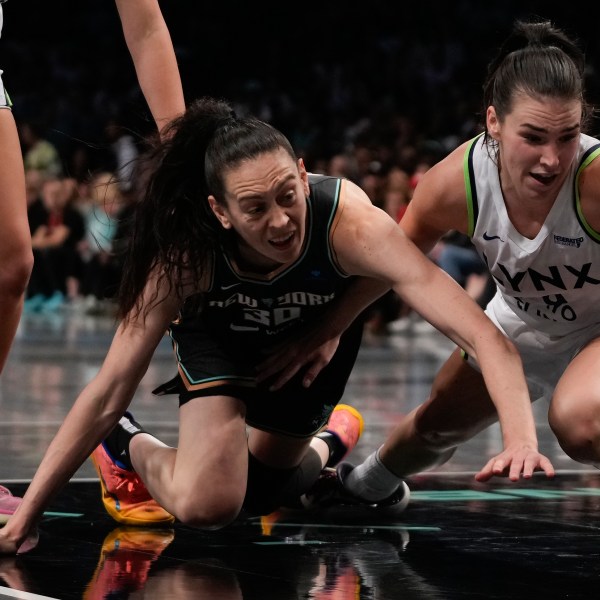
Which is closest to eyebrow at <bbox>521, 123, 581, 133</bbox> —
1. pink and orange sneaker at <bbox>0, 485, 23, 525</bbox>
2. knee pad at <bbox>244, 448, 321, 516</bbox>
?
knee pad at <bbox>244, 448, 321, 516</bbox>

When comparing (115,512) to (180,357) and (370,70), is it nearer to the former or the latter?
(180,357)

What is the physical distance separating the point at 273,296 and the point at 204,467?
470 millimetres

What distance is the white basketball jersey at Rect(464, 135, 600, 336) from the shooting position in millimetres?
3357

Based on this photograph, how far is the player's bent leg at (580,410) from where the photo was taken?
127 inches

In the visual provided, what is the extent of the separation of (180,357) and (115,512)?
1.62 feet

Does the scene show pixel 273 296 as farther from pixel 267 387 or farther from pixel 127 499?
pixel 127 499

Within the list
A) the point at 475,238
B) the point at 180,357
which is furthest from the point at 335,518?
the point at 475,238

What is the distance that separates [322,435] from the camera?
14.4ft

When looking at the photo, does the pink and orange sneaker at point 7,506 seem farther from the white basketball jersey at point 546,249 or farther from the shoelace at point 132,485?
the white basketball jersey at point 546,249

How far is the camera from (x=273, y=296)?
11.5 feet

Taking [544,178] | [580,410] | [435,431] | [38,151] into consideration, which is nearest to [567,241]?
[544,178]

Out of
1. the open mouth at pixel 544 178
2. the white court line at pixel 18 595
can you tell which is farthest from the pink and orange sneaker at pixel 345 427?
the white court line at pixel 18 595

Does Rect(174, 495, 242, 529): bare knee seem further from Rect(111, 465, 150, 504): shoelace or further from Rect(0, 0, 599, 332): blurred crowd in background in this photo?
Rect(0, 0, 599, 332): blurred crowd in background

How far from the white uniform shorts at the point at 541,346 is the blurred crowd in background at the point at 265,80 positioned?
846 cm
